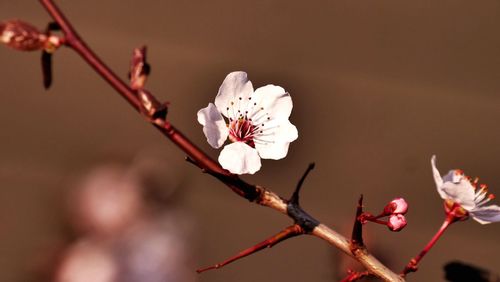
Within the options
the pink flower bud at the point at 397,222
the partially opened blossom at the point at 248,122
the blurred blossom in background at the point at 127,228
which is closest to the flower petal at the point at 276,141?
the partially opened blossom at the point at 248,122

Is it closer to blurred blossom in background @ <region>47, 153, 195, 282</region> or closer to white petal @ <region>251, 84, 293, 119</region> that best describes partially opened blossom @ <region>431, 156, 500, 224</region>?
white petal @ <region>251, 84, 293, 119</region>

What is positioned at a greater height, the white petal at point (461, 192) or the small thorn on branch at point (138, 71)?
the small thorn on branch at point (138, 71)

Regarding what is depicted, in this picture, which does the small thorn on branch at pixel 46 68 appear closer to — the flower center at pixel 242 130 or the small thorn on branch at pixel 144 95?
the small thorn on branch at pixel 144 95

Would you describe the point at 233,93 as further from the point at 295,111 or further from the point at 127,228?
the point at 295,111

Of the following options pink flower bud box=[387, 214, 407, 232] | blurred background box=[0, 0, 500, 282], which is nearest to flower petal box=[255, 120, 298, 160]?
pink flower bud box=[387, 214, 407, 232]

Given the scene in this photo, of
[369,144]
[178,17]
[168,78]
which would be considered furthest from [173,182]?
[369,144]

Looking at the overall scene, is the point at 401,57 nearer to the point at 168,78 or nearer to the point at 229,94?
the point at 168,78

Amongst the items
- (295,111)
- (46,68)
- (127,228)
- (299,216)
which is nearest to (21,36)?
(46,68)
